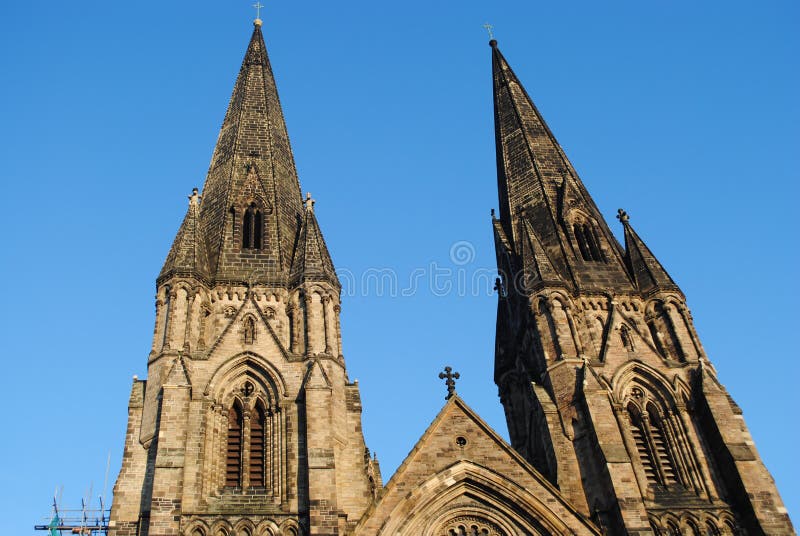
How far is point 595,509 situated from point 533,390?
3.89 metres

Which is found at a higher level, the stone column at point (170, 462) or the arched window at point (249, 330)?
the arched window at point (249, 330)

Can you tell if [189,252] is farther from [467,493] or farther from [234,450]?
[467,493]

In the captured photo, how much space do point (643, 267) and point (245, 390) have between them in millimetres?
12146

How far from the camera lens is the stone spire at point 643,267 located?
87.4 feet

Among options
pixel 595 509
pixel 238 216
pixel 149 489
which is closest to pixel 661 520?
pixel 595 509

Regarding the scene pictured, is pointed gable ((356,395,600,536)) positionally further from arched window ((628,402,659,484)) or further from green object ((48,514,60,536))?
green object ((48,514,60,536))

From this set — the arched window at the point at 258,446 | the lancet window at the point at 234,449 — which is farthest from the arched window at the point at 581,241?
the lancet window at the point at 234,449

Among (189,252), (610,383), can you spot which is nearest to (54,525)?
(189,252)

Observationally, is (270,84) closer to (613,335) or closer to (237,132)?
(237,132)

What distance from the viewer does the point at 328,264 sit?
26.9 m

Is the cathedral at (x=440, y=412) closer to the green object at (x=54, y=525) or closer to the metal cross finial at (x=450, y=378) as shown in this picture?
the metal cross finial at (x=450, y=378)

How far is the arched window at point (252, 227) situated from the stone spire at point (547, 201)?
7989 mm

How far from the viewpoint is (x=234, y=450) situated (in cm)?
→ 2217

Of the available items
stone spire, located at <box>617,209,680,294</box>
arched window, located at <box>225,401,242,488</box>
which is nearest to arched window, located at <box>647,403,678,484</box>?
stone spire, located at <box>617,209,680,294</box>
